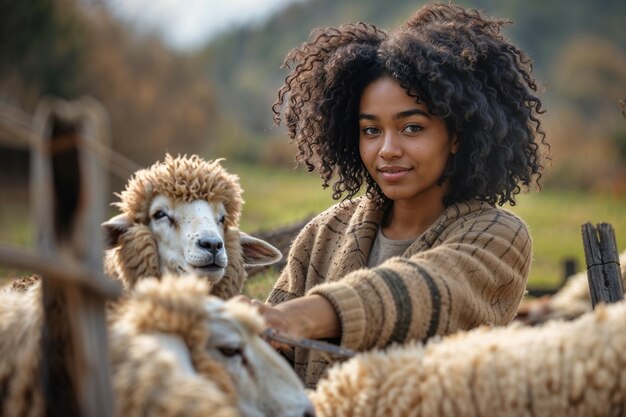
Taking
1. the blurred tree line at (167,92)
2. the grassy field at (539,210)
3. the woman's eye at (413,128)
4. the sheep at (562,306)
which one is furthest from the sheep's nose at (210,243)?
the blurred tree line at (167,92)

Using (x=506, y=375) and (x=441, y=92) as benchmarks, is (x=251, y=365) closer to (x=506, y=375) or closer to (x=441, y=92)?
(x=506, y=375)

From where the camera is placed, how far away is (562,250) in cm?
1593

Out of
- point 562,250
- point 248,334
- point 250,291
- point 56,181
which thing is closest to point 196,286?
point 248,334

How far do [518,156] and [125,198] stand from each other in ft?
6.35

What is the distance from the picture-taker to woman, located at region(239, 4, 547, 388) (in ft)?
12.0

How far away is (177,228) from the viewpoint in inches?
185

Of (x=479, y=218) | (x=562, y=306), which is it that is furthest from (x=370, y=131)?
(x=562, y=306)

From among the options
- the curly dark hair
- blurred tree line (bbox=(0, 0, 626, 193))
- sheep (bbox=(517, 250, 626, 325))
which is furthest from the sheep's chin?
blurred tree line (bbox=(0, 0, 626, 193))

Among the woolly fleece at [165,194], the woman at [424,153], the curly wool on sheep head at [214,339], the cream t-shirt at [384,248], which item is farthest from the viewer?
the woolly fleece at [165,194]

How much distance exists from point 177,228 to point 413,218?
1.20m

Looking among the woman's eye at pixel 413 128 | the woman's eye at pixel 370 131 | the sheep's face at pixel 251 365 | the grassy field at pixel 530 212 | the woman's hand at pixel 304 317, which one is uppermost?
the grassy field at pixel 530 212

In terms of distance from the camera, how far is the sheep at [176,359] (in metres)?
2.27

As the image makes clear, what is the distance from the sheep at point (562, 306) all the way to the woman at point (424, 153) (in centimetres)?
407

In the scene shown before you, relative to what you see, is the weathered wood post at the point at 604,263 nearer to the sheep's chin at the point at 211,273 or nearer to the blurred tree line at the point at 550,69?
the sheep's chin at the point at 211,273
